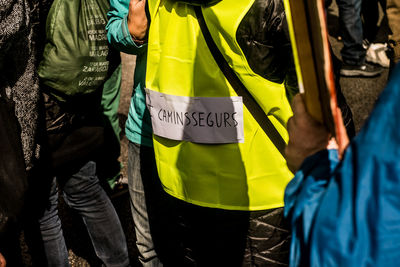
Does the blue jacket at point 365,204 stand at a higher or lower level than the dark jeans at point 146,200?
higher

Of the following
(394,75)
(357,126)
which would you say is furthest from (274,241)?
(357,126)

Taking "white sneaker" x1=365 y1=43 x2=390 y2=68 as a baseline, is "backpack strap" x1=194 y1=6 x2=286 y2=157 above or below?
above

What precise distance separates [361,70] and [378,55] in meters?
0.28

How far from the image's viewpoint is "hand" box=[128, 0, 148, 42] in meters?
1.69

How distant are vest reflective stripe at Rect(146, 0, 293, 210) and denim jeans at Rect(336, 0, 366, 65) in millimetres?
3109

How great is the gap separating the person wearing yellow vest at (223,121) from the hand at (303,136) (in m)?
0.39

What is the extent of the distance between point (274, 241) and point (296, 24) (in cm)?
96

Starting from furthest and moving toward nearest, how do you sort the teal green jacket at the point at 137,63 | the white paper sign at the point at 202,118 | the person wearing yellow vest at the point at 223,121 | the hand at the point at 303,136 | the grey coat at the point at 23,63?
the teal green jacket at the point at 137,63, the grey coat at the point at 23,63, the white paper sign at the point at 202,118, the person wearing yellow vest at the point at 223,121, the hand at the point at 303,136

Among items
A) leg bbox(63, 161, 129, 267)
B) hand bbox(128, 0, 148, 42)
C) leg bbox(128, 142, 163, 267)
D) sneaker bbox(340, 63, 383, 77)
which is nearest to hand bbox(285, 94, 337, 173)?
hand bbox(128, 0, 148, 42)

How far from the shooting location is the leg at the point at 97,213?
2.27 metres

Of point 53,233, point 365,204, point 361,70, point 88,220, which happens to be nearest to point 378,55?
point 361,70

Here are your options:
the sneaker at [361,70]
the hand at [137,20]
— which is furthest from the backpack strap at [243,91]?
the sneaker at [361,70]

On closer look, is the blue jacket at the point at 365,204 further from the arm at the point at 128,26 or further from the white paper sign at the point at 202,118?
the arm at the point at 128,26

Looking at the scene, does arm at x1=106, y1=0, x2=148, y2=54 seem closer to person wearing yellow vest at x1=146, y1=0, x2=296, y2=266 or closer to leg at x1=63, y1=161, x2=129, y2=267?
person wearing yellow vest at x1=146, y1=0, x2=296, y2=266
